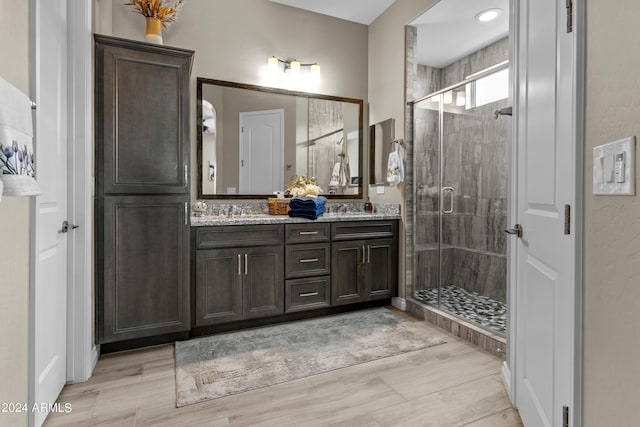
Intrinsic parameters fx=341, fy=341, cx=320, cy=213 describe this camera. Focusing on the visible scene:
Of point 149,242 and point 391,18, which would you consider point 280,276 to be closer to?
point 149,242

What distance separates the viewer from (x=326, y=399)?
1.85 m

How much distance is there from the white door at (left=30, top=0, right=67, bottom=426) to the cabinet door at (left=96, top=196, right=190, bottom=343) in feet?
1.10

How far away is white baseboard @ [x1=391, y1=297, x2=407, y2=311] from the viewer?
3350 millimetres

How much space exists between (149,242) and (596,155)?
247 cm

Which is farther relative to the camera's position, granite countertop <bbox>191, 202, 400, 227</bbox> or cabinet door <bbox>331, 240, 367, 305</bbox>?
cabinet door <bbox>331, 240, 367, 305</bbox>

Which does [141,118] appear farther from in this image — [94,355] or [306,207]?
[94,355]

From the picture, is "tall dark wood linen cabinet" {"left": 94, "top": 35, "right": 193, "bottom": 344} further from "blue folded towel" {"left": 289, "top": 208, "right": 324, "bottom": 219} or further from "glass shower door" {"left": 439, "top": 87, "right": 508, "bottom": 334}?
"glass shower door" {"left": 439, "top": 87, "right": 508, "bottom": 334}

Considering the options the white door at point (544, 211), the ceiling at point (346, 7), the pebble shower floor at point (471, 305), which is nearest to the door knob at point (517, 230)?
the white door at point (544, 211)

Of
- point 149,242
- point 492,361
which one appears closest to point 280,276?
point 149,242

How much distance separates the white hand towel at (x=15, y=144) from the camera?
932 millimetres

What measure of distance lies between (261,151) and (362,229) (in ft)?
4.19

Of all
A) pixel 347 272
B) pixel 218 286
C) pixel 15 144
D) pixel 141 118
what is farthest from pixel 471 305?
pixel 15 144

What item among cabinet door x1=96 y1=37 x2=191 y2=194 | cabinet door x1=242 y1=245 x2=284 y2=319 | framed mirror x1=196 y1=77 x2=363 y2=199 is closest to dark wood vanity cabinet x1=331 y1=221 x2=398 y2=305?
cabinet door x1=242 y1=245 x2=284 y2=319

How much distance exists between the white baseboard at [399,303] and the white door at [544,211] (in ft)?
5.26
